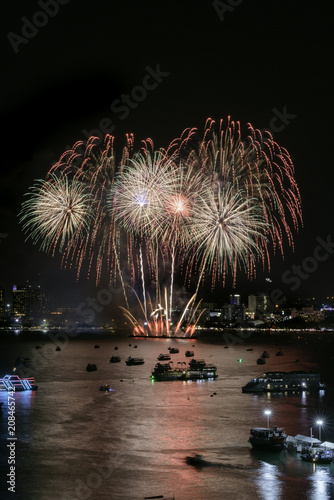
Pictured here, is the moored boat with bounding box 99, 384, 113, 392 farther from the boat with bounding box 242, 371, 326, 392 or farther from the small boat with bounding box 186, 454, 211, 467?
the small boat with bounding box 186, 454, 211, 467

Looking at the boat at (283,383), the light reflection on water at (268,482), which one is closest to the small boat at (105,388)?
the boat at (283,383)

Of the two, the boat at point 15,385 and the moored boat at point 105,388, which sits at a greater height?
the boat at point 15,385

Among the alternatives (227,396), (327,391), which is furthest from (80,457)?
(327,391)

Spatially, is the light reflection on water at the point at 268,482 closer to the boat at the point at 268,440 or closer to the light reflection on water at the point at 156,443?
the light reflection on water at the point at 156,443

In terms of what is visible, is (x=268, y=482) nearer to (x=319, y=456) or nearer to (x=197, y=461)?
(x=319, y=456)

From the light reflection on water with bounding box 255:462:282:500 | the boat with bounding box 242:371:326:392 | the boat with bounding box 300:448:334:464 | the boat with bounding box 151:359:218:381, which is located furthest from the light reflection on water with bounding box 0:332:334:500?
the boat with bounding box 151:359:218:381

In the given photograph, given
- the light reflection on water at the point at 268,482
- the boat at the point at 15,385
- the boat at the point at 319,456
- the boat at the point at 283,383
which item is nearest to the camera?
the light reflection on water at the point at 268,482
